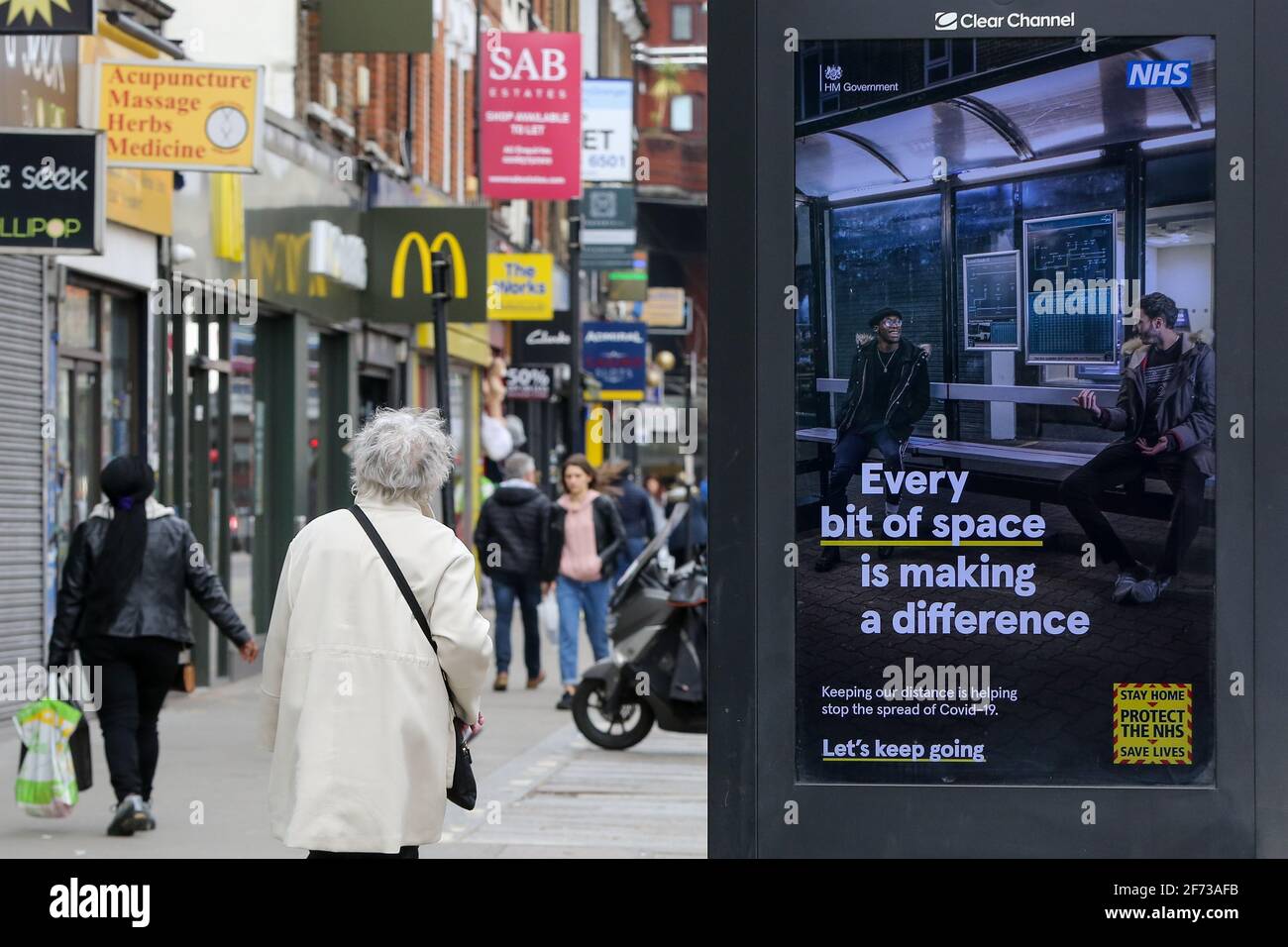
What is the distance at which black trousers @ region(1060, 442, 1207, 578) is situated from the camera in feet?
15.8

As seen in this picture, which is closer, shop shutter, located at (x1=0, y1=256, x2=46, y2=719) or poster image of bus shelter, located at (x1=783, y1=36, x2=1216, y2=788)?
poster image of bus shelter, located at (x1=783, y1=36, x2=1216, y2=788)

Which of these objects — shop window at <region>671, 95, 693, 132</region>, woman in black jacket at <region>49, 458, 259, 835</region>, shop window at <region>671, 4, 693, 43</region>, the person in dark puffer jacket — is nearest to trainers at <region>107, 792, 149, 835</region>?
woman in black jacket at <region>49, 458, 259, 835</region>

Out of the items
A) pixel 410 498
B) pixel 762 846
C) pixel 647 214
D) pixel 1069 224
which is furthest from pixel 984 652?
pixel 647 214

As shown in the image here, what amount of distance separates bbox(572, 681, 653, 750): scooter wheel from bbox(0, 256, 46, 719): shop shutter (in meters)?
3.60

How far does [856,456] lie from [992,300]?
484mm

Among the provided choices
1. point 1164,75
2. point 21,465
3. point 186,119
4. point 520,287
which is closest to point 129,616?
point 21,465

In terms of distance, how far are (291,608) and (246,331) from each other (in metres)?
14.0

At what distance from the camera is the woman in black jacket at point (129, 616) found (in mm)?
9523

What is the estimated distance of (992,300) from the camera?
16.0ft

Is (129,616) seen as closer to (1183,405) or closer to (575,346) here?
(1183,405)

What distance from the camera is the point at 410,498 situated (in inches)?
217

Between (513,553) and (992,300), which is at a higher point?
(992,300)

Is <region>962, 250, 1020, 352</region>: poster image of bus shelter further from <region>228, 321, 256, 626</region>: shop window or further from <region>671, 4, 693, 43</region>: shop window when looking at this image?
<region>671, 4, 693, 43</region>: shop window

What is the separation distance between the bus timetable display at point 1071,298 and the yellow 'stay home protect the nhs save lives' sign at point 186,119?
9575 millimetres
